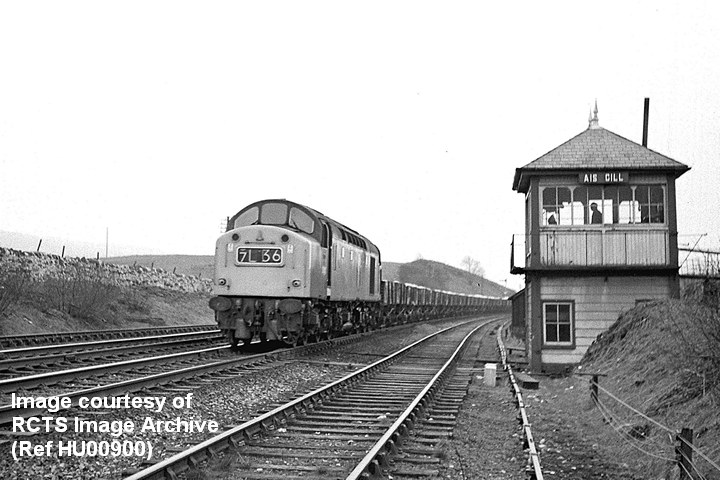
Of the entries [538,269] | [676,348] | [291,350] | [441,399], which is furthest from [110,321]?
[676,348]

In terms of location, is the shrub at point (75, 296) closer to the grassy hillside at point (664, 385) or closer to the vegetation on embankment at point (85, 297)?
the vegetation on embankment at point (85, 297)

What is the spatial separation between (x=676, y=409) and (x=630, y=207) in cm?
992

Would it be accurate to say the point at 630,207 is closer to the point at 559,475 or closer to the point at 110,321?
the point at 559,475

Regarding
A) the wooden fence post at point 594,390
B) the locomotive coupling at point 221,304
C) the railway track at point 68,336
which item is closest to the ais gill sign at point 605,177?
the wooden fence post at point 594,390

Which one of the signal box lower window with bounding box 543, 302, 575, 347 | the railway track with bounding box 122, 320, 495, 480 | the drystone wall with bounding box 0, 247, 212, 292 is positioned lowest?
the railway track with bounding box 122, 320, 495, 480

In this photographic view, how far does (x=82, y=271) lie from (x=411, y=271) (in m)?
99.5

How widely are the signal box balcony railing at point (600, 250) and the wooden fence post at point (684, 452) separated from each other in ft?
37.9

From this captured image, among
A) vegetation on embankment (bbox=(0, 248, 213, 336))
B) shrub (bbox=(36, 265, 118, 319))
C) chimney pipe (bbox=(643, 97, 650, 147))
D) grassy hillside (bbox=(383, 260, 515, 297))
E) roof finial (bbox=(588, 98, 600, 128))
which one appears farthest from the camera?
grassy hillside (bbox=(383, 260, 515, 297))

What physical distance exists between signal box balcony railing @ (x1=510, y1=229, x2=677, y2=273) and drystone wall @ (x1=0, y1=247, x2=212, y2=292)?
59.7ft

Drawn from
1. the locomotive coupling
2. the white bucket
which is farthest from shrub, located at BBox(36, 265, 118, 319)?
the white bucket

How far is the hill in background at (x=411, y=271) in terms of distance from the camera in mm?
99375

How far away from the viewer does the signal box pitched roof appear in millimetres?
18484

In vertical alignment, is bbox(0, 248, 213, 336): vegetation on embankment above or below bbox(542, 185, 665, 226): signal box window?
below

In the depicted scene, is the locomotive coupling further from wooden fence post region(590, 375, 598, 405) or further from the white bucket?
wooden fence post region(590, 375, 598, 405)
